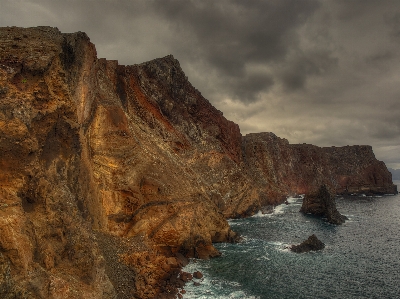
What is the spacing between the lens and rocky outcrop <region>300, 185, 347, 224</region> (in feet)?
177

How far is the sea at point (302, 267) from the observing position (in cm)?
2300

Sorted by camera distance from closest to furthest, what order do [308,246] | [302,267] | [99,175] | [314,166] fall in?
[302,267] < [99,175] < [308,246] < [314,166]

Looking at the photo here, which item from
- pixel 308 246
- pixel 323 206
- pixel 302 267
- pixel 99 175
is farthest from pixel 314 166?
pixel 99 175

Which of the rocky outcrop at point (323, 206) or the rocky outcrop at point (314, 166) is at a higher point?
the rocky outcrop at point (314, 166)

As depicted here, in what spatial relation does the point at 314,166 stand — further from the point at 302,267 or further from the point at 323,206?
the point at 302,267

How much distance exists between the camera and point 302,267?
2822 cm

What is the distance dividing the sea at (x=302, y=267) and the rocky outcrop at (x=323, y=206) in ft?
22.6

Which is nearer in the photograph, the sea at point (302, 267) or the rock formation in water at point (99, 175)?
the rock formation in water at point (99, 175)

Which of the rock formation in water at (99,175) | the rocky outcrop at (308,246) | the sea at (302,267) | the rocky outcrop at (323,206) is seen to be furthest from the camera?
the rocky outcrop at (323,206)

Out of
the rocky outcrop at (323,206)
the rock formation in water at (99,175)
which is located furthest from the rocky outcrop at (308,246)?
the rocky outcrop at (323,206)

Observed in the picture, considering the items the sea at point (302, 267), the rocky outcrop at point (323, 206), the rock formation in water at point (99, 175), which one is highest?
the rock formation in water at point (99, 175)

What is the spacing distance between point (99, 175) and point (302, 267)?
22570 millimetres

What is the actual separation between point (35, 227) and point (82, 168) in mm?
7965

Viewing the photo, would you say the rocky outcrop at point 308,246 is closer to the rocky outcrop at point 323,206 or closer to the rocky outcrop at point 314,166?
the rocky outcrop at point 323,206
